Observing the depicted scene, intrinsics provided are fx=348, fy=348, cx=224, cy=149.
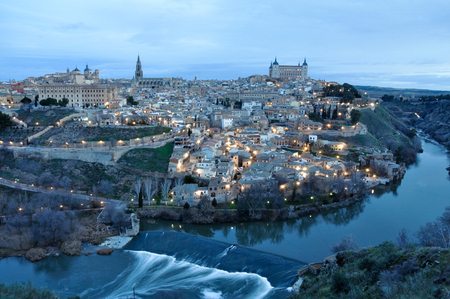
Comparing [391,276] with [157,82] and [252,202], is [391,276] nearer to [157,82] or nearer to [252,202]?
[252,202]

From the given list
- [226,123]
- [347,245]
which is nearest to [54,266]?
[347,245]

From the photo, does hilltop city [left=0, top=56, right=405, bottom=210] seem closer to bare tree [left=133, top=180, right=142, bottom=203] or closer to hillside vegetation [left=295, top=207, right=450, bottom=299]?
bare tree [left=133, top=180, right=142, bottom=203]

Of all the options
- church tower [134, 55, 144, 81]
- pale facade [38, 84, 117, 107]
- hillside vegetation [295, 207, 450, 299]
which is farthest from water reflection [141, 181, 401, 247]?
church tower [134, 55, 144, 81]

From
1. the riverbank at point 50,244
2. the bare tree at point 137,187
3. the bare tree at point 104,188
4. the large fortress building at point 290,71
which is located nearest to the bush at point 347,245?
the riverbank at point 50,244

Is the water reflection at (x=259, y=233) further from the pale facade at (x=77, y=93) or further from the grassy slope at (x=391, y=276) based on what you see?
the pale facade at (x=77, y=93)

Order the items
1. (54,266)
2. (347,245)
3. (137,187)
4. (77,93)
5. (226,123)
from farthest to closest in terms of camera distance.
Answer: (77,93) → (226,123) → (137,187) → (54,266) → (347,245)

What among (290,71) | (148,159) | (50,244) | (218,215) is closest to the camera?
(50,244)

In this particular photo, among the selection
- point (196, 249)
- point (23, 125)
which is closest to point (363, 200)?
point (196, 249)
